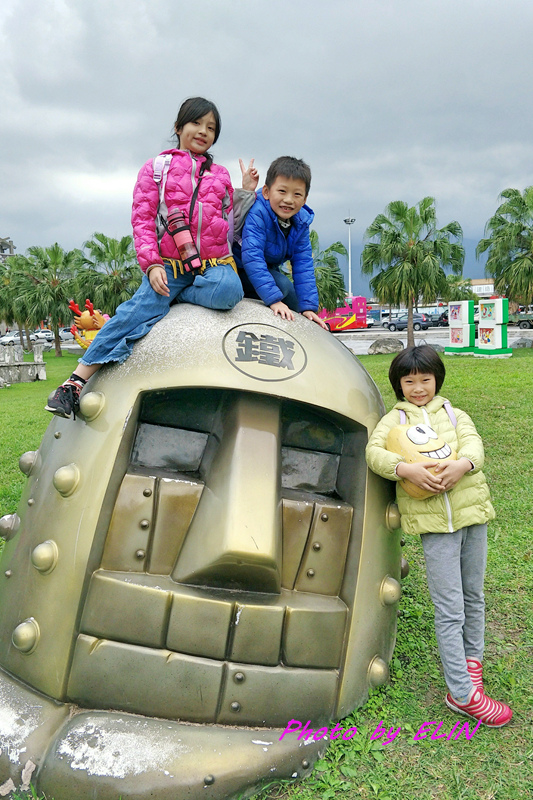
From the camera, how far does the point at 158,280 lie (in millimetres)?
2510

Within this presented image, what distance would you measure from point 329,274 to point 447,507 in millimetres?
22362

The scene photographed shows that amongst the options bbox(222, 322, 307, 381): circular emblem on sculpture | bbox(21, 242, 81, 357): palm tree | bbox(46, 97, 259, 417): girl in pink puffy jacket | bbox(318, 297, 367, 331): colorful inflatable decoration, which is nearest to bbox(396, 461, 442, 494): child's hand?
bbox(222, 322, 307, 381): circular emblem on sculpture

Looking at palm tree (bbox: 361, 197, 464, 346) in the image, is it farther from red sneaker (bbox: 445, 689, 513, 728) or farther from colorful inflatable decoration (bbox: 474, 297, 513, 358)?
red sneaker (bbox: 445, 689, 513, 728)

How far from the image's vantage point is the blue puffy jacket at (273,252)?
9.06ft

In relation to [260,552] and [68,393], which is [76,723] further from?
[68,393]

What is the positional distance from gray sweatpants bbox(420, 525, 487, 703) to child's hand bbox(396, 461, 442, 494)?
10.7 inches

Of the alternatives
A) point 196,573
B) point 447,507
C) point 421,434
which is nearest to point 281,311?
point 421,434

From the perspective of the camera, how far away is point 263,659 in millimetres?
2162

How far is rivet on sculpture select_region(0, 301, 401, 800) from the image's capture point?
2072 millimetres

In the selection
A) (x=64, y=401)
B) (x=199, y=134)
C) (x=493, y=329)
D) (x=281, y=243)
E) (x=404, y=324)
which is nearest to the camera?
(x=64, y=401)

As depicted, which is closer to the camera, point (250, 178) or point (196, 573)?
point (196, 573)

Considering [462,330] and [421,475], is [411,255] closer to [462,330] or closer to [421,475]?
[462,330]

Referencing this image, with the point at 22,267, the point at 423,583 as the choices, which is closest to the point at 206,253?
the point at 423,583

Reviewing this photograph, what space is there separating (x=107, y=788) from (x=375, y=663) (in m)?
1.00
